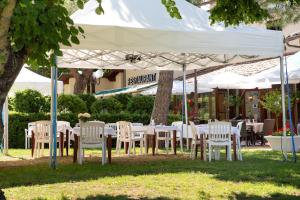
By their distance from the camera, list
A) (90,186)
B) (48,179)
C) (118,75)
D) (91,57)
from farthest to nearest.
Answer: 1. (118,75)
2. (91,57)
3. (48,179)
4. (90,186)

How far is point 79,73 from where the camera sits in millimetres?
31344

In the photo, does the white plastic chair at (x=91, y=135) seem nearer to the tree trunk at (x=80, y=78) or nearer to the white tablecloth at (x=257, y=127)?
the white tablecloth at (x=257, y=127)

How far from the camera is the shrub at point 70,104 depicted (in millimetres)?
18484

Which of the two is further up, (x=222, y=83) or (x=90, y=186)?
(x=222, y=83)

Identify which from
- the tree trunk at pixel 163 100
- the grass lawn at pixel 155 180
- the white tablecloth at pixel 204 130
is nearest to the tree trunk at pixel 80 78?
the tree trunk at pixel 163 100

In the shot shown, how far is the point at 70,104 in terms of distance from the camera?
1859cm

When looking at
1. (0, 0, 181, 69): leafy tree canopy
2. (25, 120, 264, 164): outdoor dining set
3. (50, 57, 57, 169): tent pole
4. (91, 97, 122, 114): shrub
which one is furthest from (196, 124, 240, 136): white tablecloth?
(91, 97, 122, 114): shrub

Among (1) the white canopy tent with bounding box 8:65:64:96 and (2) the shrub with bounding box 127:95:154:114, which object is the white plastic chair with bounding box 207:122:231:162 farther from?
(1) the white canopy tent with bounding box 8:65:64:96

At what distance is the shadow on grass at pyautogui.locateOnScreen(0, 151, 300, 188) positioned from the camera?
8453mm

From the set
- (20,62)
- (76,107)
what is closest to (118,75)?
(76,107)

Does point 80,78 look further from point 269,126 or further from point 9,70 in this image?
point 9,70

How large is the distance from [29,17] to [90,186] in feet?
11.8

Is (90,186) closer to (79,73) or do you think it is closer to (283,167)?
(283,167)

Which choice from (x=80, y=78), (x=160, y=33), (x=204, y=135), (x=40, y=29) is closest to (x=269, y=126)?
(x=204, y=135)
